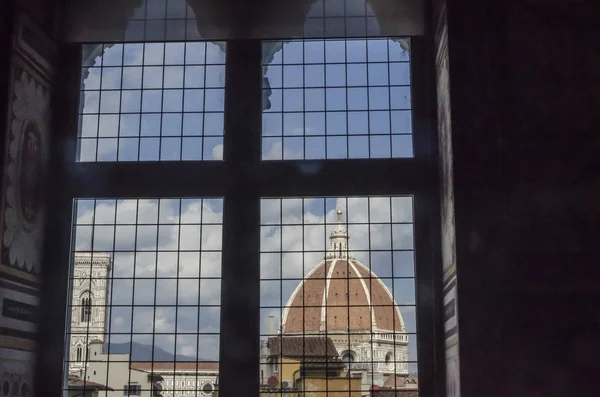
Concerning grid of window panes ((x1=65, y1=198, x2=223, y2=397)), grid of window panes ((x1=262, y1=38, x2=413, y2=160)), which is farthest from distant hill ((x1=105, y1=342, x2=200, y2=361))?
grid of window panes ((x1=262, y1=38, x2=413, y2=160))

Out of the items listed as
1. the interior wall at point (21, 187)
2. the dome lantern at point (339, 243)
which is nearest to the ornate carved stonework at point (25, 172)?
the interior wall at point (21, 187)

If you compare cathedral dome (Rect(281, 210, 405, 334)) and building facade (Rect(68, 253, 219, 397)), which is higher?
cathedral dome (Rect(281, 210, 405, 334))

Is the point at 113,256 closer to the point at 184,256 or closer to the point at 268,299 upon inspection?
the point at 184,256

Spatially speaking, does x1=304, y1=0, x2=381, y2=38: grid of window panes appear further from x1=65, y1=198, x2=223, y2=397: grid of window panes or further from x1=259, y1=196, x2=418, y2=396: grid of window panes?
x1=65, y1=198, x2=223, y2=397: grid of window panes

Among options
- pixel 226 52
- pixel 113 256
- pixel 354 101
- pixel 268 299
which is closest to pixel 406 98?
pixel 354 101

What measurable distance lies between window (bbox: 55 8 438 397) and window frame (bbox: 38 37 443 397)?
3 centimetres

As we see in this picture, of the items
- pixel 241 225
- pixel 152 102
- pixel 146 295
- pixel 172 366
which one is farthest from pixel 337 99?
pixel 172 366

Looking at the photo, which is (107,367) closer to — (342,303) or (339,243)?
(342,303)

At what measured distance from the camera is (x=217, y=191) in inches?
487

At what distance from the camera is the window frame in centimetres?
1190

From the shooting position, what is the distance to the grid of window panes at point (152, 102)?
41.7 feet

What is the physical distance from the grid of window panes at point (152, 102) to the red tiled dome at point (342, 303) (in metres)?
2.32

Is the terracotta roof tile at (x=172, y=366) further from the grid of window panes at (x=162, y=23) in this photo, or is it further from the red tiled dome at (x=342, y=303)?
the grid of window panes at (x=162, y=23)

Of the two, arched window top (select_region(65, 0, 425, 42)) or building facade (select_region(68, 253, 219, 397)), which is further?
arched window top (select_region(65, 0, 425, 42))
